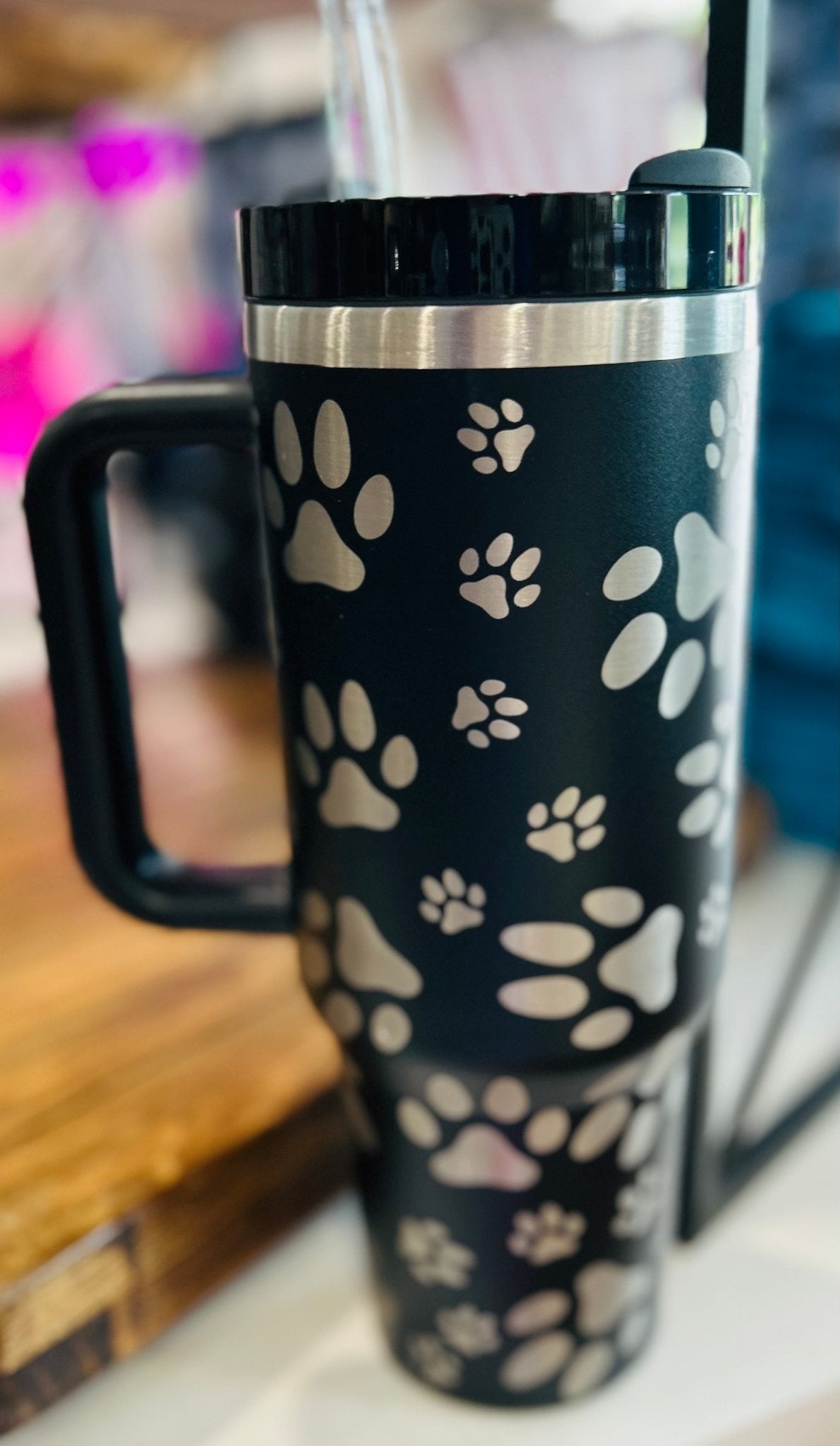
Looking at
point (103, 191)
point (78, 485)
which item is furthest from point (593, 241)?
point (103, 191)

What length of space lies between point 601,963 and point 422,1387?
0.49ft

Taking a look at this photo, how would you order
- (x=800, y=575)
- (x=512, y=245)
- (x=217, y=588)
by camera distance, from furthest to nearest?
(x=217, y=588), (x=800, y=575), (x=512, y=245)

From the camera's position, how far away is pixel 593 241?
0.69 feet

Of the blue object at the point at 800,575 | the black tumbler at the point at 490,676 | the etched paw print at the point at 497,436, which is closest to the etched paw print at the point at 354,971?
the black tumbler at the point at 490,676

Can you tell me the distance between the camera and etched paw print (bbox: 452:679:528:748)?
0.77 ft

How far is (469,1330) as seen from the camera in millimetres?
307

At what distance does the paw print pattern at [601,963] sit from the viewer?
0.83 ft

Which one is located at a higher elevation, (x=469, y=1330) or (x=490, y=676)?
(x=490, y=676)

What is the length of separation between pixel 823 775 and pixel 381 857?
Answer: 1.19 feet

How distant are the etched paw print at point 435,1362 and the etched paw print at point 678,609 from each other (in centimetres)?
19

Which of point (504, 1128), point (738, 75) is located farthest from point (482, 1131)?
point (738, 75)

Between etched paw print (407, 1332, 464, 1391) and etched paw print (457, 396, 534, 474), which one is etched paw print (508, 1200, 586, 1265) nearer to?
etched paw print (407, 1332, 464, 1391)

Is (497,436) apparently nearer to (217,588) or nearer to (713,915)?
(713,915)

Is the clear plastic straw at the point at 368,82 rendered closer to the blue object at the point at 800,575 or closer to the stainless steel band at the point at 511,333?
the stainless steel band at the point at 511,333
